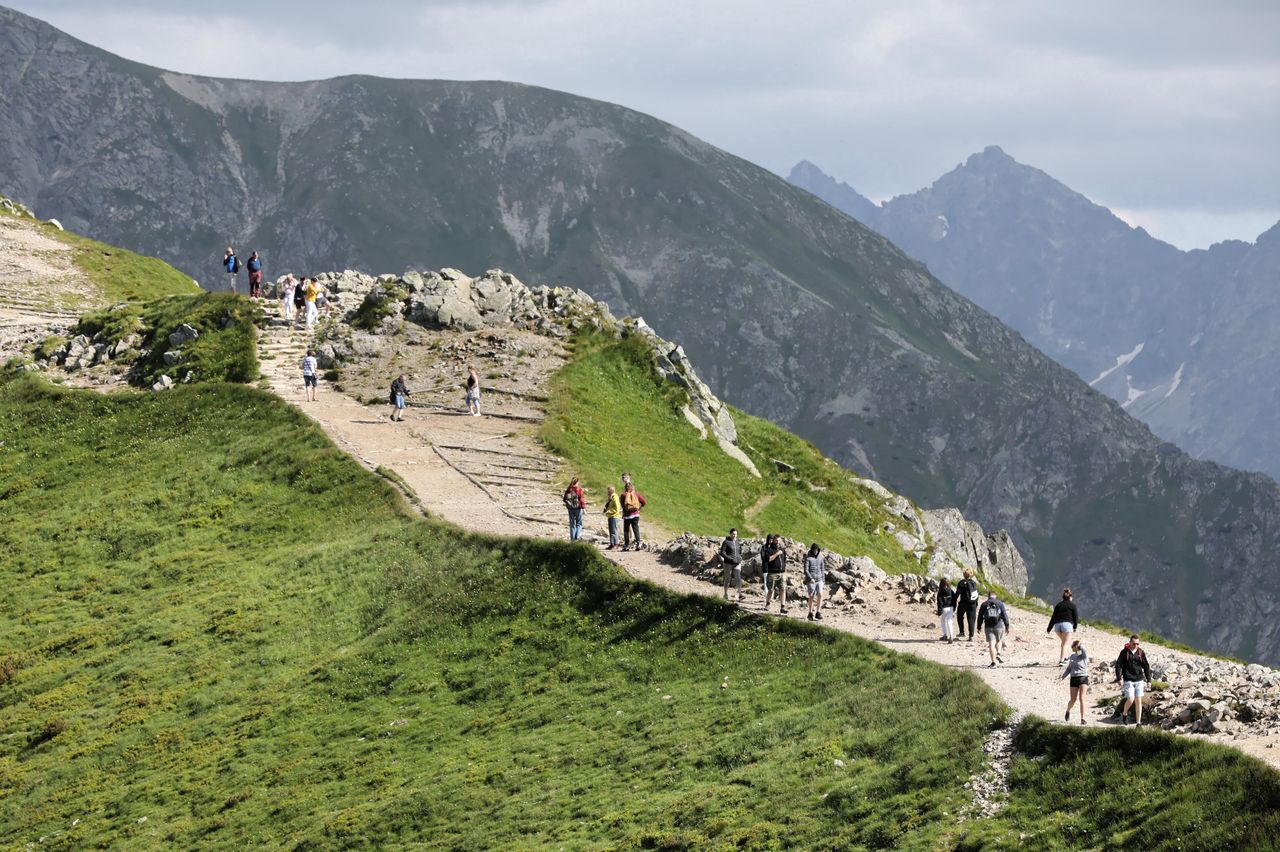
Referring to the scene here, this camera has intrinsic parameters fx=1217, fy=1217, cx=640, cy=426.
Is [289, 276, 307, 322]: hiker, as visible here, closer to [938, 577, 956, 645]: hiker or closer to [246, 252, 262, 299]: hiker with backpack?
[246, 252, 262, 299]: hiker with backpack

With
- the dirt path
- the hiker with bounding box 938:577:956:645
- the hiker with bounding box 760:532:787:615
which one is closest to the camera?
the dirt path

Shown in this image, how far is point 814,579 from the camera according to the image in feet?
142

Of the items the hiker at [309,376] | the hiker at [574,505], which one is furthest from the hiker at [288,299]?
the hiker at [574,505]

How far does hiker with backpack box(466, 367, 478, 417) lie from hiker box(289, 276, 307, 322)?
21.0m

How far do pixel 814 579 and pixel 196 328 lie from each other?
5623 cm

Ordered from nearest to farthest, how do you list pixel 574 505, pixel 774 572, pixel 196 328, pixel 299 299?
pixel 774 572
pixel 574 505
pixel 196 328
pixel 299 299

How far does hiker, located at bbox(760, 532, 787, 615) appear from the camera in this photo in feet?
145

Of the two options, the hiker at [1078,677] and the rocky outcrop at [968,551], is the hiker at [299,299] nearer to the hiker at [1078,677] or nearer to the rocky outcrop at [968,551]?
the rocky outcrop at [968,551]

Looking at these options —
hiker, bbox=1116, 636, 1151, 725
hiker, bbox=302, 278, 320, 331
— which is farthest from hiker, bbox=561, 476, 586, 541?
hiker, bbox=302, 278, 320, 331

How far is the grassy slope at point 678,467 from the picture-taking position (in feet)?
224

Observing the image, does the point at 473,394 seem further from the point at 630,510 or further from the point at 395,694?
the point at 395,694

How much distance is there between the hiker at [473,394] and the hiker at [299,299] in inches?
827

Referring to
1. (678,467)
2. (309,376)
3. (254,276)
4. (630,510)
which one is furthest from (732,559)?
(254,276)

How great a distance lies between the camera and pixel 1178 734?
2911 cm
